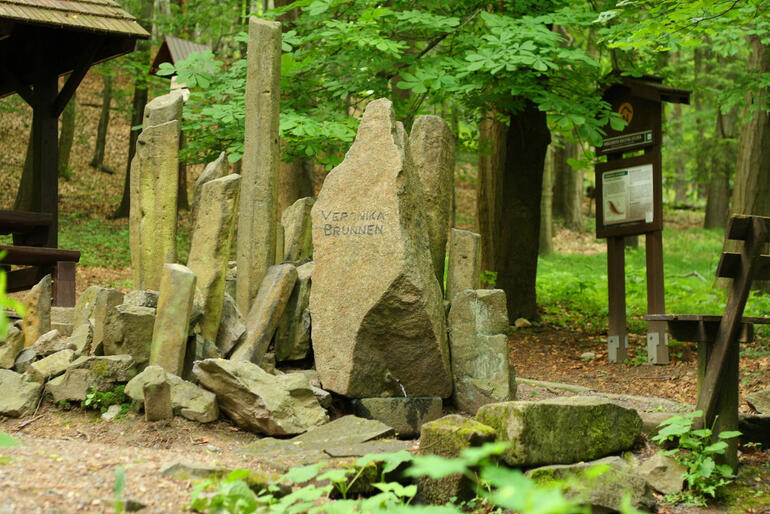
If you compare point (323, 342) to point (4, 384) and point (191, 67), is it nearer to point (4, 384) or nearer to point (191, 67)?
point (4, 384)

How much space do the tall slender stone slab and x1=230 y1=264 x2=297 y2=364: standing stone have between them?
0.85 m

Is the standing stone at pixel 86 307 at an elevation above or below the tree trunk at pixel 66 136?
below

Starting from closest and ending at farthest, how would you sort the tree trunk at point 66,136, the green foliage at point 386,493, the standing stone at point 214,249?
the green foliage at point 386,493 → the standing stone at point 214,249 → the tree trunk at point 66,136

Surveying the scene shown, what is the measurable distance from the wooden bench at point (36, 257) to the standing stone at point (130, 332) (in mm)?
2626

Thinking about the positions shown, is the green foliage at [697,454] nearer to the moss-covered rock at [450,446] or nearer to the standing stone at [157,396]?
the moss-covered rock at [450,446]

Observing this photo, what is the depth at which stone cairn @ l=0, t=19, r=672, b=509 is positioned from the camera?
546 cm

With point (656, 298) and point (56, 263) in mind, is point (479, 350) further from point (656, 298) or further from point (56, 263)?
point (56, 263)

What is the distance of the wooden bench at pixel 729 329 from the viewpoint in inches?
208

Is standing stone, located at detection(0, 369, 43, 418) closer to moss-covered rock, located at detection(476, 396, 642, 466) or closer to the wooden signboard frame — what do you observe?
moss-covered rock, located at detection(476, 396, 642, 466)

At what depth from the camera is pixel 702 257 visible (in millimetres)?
18625

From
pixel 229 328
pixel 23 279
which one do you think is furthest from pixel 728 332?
pixel 23 279

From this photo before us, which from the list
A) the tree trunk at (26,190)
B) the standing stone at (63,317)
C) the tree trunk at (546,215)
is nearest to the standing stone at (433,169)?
the standing stone at (63,317)

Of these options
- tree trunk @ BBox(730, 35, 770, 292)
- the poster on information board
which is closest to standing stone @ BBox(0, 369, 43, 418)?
the poster on information board

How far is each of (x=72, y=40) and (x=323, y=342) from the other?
227 inches
